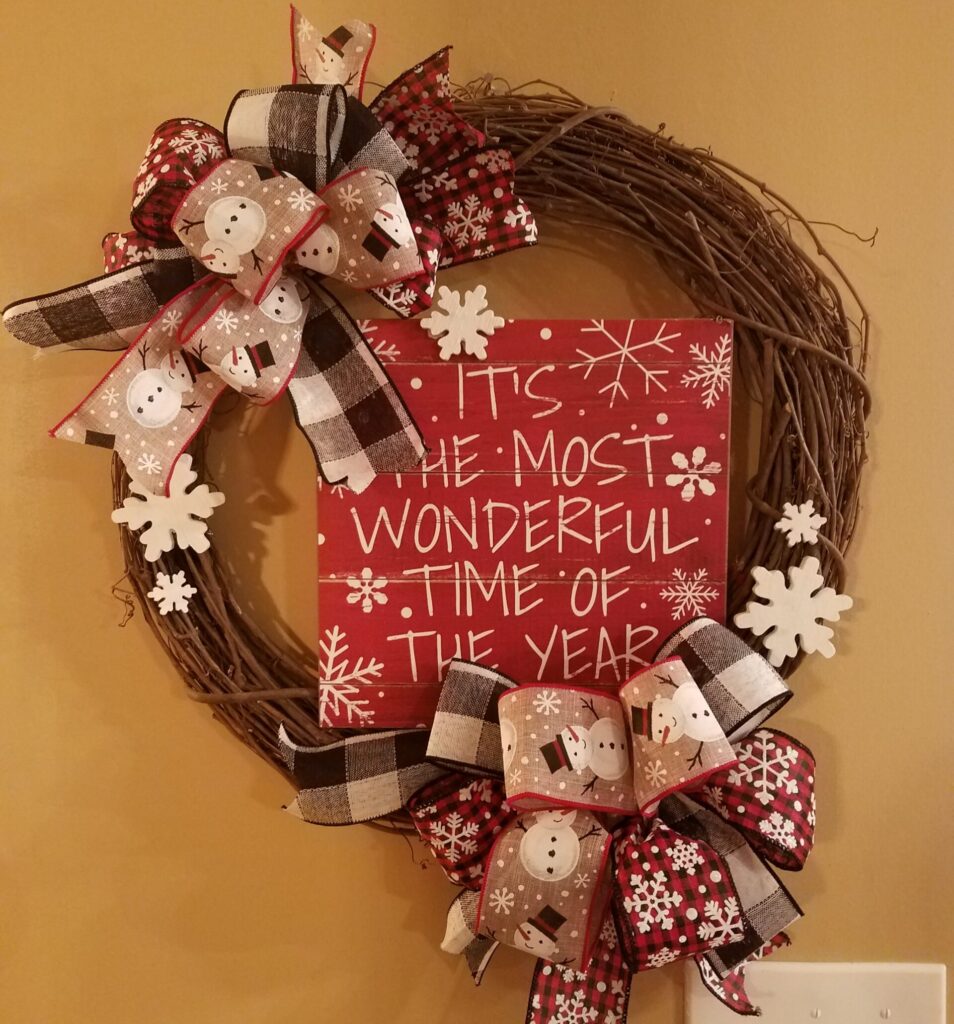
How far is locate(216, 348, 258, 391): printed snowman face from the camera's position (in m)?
0.75

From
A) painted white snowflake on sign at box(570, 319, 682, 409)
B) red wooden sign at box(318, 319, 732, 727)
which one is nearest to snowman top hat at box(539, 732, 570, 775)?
red wooden sign at box(318, 319, 732, 727)

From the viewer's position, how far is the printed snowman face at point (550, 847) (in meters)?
0.77

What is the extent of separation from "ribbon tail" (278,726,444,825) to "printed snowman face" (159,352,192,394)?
374 mm

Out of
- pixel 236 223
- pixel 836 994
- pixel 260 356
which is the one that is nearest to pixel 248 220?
pixel 236 223

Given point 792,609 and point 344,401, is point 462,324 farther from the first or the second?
point 792,609

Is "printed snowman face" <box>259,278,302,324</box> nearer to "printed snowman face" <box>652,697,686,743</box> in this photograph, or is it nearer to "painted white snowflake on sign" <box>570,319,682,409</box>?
"painted white snowflake on sign" <box>570,319,682,409</box>

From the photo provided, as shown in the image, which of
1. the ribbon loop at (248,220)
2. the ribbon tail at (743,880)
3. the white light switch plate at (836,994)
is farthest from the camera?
the white light switch plate at (836,994)

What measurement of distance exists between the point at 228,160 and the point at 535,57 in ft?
1.22

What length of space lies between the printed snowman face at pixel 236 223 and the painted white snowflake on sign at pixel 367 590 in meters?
0.35

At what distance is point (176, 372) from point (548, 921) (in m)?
0.65

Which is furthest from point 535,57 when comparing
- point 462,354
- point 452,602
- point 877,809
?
point 877,809

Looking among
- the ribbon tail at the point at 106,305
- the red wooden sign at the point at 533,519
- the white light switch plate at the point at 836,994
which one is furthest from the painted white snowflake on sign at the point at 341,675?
the white light switch plate at the point at 836,994

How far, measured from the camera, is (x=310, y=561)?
3.08 ft

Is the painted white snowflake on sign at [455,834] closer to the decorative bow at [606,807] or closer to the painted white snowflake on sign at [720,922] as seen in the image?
the decorative bow at [606,807]
